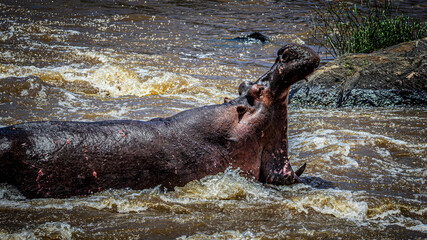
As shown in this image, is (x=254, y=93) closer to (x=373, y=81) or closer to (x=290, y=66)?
(x=290, y=66)

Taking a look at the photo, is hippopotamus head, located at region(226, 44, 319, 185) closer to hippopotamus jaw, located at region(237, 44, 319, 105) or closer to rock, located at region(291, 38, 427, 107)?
hippopotamus jaw, located at region(237, 44, 319, 105)

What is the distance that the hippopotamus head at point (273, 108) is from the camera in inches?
119

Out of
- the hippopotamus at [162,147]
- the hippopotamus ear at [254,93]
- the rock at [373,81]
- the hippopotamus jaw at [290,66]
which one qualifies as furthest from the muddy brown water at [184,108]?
the hippopotamus jaw at [290,66]

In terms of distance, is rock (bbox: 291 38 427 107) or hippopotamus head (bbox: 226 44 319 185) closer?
hippopotamus head (bbox: 226 44 319 185)

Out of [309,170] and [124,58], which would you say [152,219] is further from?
[124,58]

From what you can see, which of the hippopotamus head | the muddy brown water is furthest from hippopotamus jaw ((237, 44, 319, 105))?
the muddy brown water

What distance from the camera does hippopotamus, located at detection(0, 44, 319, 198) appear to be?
253cm

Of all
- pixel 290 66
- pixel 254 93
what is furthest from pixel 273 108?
pixel 290 66

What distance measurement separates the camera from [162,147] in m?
A: 2.78

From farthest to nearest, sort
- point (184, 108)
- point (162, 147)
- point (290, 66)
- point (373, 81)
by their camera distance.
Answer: point (373, 81) < point (184, 108) < point (290, 66) < point (162, 147)

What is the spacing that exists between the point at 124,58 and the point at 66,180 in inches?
305

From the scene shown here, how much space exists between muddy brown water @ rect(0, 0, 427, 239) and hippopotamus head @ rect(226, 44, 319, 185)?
17cm

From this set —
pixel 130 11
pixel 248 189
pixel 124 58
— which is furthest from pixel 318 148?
pixel 130 11

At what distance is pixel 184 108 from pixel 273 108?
11.2ft
